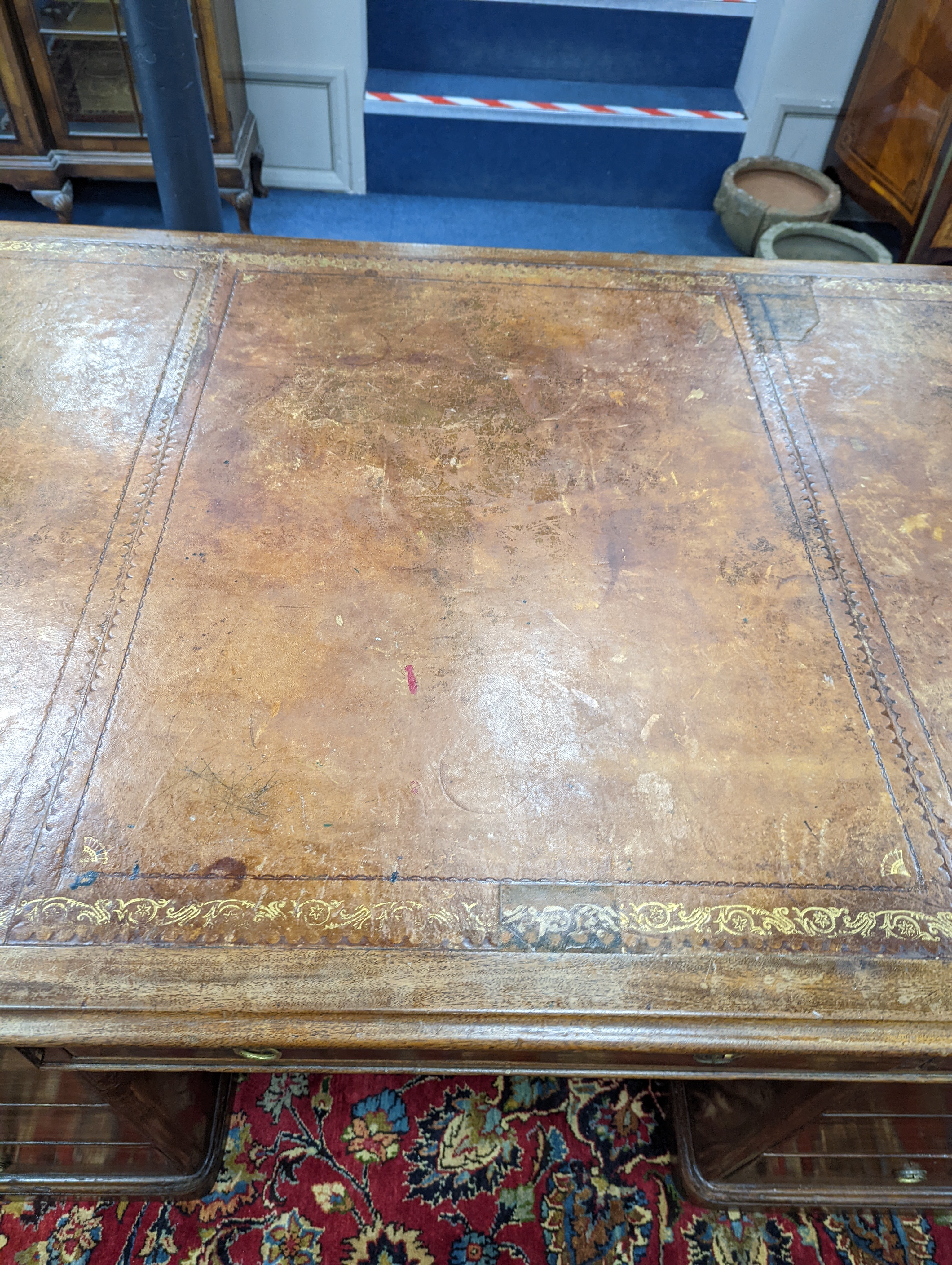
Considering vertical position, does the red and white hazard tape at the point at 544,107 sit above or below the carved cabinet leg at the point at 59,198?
above

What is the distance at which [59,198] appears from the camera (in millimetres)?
3084

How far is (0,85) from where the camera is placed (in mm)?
2828

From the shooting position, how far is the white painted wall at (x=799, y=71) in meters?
3.44

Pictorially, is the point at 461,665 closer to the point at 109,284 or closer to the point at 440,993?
the point at 440,993

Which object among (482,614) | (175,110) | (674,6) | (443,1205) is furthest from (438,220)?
(443,1205)

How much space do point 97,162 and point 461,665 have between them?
293 cm

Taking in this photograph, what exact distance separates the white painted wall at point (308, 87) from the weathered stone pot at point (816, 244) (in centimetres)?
190

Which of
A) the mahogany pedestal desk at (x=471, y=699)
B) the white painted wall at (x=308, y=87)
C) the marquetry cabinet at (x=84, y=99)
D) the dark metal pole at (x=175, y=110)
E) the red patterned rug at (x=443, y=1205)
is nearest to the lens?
the mahogany pedestal desk at (x=471, y=699)

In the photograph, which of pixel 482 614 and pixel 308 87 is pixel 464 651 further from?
pixel 308 87

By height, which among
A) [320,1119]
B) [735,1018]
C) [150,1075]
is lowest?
[320,1119]

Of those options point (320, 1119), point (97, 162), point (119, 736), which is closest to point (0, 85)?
point (97, 162)

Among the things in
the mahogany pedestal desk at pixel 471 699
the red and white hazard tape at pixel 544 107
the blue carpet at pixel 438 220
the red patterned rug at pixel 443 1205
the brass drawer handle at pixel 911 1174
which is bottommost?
the red patterned rug at pixel 443 1205

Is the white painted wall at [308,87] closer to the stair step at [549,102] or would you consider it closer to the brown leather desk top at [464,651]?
the stair step at [549,102]

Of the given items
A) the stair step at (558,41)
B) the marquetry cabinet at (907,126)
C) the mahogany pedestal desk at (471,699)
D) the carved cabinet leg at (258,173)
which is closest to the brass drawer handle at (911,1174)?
the mahogany pedestal desk at (471,699)
